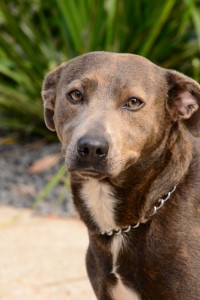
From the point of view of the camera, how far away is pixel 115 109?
149 inches

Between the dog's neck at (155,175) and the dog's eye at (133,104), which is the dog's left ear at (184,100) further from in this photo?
the dog's eye at (133,104)

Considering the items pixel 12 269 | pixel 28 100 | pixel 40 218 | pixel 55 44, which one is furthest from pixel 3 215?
pixel 55 44

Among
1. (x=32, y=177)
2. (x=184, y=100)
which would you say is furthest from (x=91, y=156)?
(x=32, y=177)

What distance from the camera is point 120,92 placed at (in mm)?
3818

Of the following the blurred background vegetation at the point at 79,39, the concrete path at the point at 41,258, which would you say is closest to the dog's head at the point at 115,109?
the concrete path at the point at 41,258

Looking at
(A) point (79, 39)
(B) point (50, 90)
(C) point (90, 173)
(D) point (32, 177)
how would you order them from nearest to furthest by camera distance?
(C) point (90, 173)
(B) point (50, 90)
(D) point (32, 177)
(A) point (79, 39)

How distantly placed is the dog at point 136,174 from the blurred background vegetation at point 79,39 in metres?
3.05

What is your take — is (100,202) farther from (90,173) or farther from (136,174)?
(90,173)

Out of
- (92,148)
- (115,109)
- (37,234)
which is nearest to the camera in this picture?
(92,148)

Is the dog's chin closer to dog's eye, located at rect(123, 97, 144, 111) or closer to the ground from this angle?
dog's eye, located at rect(123, 97, 144, 111)

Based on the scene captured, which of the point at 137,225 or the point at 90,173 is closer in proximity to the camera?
the point at 90,173

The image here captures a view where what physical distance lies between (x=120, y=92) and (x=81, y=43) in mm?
3602

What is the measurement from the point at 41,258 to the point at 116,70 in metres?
2.25

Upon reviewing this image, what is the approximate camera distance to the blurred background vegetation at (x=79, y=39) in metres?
7.24
